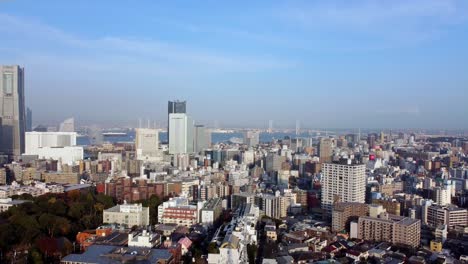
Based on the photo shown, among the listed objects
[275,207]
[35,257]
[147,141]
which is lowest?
[275,207]

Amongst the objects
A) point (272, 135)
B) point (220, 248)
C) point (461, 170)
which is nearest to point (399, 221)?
point (220, 248)

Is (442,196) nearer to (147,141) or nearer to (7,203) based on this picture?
(7,203)

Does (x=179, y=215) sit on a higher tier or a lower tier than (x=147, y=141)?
lower

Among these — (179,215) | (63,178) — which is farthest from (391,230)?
(63,178)

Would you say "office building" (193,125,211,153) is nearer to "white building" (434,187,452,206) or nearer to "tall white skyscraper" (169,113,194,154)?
"tall white skyscraper" (169,113,194,154)

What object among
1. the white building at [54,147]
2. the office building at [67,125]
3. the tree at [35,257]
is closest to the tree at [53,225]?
the tree at [35,257]
